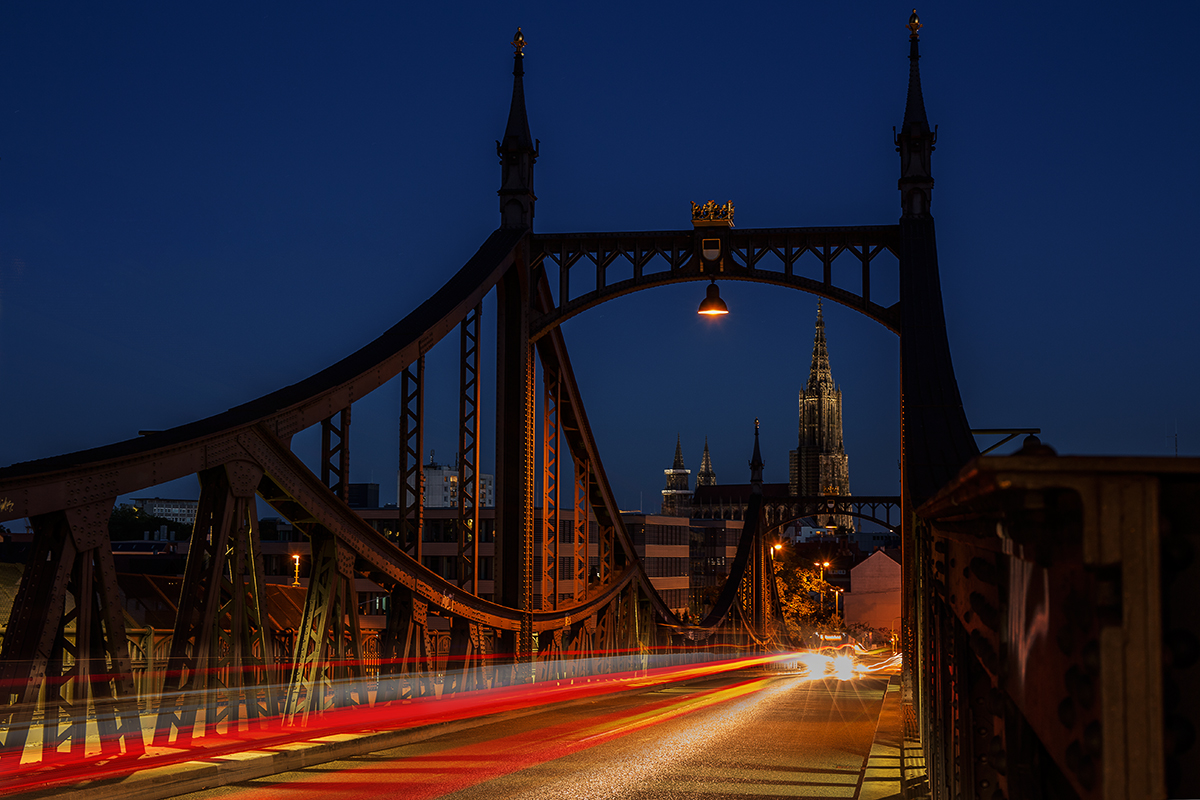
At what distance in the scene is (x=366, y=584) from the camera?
73.1 meters

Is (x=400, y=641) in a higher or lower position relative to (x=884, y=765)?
higher

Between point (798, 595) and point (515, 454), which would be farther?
point (798, 595)

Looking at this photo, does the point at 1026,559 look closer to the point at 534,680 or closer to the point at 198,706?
the point at 198,706

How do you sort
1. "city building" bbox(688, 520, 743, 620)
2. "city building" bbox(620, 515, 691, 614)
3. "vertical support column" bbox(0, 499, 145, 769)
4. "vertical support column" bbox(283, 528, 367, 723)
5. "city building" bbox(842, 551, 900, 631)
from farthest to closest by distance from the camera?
"city building" bbox(688, 520, 743, 620)
"city building" bbox(842, 551, 900, 631)
"city building" bbox(620, 515, 691, 614)
"vertical support column" bbox(283, 528, 367, 723)
"vertical support column" bbox(0, 499, 145, 769)

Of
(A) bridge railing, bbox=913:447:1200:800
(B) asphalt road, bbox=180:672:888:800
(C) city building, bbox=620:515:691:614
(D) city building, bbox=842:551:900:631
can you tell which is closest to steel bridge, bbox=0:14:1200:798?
(A) bridge railing, bbox=913:447:1200:800

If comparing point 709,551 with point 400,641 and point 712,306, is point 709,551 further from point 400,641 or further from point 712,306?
point 400,641

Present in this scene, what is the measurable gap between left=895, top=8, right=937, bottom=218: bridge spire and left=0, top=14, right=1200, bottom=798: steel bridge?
1.7 inches

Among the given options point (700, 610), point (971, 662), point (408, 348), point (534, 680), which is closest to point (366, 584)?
point (700, 610)

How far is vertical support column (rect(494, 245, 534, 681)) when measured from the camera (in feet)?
70.9

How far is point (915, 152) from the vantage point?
68.0ft

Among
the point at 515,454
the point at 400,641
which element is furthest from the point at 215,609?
the point at 515,454

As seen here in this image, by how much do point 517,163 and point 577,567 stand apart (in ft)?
29.4

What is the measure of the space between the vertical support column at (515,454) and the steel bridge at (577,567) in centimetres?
6

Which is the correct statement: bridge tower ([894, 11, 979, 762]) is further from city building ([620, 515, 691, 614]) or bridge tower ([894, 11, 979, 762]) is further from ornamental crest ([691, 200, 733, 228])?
city building ([620, 515, 691, 614])
